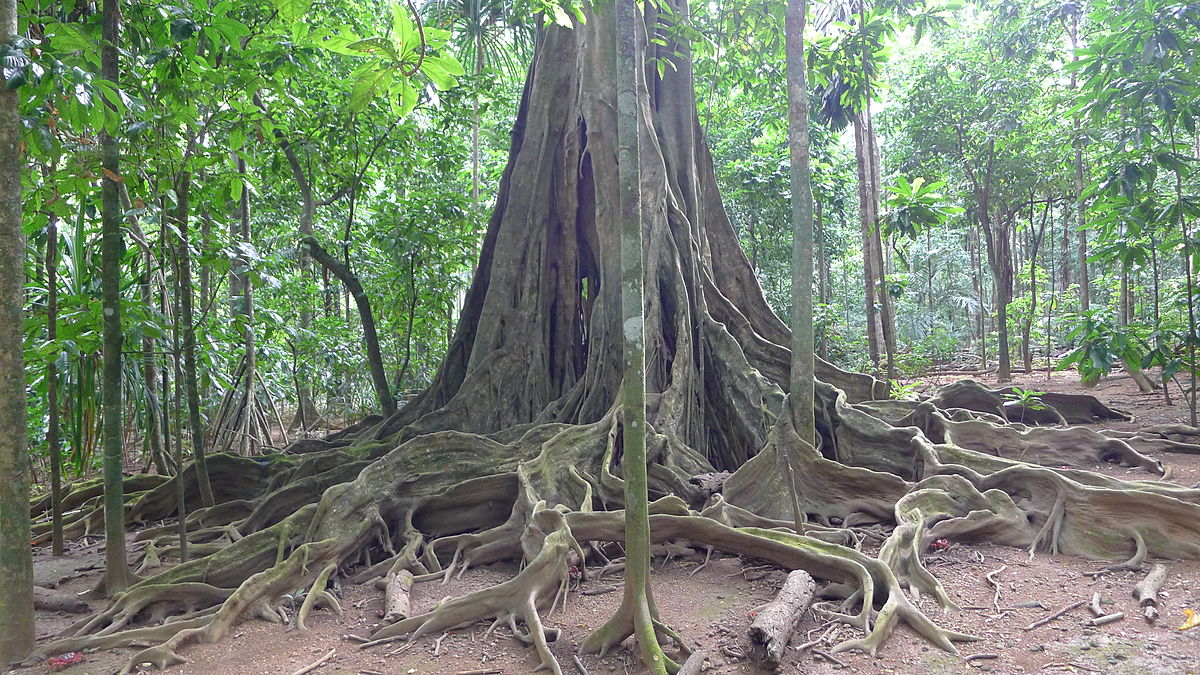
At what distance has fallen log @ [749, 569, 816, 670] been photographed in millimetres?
2828

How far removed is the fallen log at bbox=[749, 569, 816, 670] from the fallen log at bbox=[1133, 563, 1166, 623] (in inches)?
56.4

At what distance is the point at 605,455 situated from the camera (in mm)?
5340

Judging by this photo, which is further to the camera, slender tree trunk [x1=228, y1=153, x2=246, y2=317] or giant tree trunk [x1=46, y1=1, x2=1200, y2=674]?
slender tree trunk [x1=228, y1=153, x2=246, y2=317]

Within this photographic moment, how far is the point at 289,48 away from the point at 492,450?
318 centimetres

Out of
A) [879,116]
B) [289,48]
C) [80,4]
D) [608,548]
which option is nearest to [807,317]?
[608,548]

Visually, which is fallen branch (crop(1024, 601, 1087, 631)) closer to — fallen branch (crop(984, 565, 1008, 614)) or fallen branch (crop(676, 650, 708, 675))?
fallen branch (crop(984, 565, 1008, 614))

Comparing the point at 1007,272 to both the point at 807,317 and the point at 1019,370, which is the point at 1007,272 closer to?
the point at 1019,370

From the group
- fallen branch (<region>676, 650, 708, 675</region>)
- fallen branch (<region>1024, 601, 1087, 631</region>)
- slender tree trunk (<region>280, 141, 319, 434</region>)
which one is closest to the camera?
fallen branch (<region>676, 650, 708, 675</region>)

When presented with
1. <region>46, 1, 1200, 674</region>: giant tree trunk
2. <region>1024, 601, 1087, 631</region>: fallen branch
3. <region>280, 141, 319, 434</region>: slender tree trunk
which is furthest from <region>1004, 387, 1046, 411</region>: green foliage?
<region>280, 141, 319, 434</region>: slender tree trunk

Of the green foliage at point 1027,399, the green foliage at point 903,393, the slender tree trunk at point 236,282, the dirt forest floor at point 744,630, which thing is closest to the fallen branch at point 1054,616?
the dirt forest floor at point 744,630

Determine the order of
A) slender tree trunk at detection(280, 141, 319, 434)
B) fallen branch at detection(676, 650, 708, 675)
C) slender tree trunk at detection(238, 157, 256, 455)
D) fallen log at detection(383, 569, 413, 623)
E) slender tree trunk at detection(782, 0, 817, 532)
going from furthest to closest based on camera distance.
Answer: slender tree trunk at detection(238, 157, 256, 455)
slender tree trunk at detection(280, 141, 319, 434)
slender tree trunk at detection(782, 0, 817, 532)
fallen log at detection(383, 569, 413, 623)
fallen branch at detection(676, 650, 708, 675)

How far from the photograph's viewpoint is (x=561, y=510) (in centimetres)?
437

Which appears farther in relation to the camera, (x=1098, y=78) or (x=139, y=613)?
(x=1098, y=78)

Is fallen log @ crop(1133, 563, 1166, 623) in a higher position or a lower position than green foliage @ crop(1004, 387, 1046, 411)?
lower
